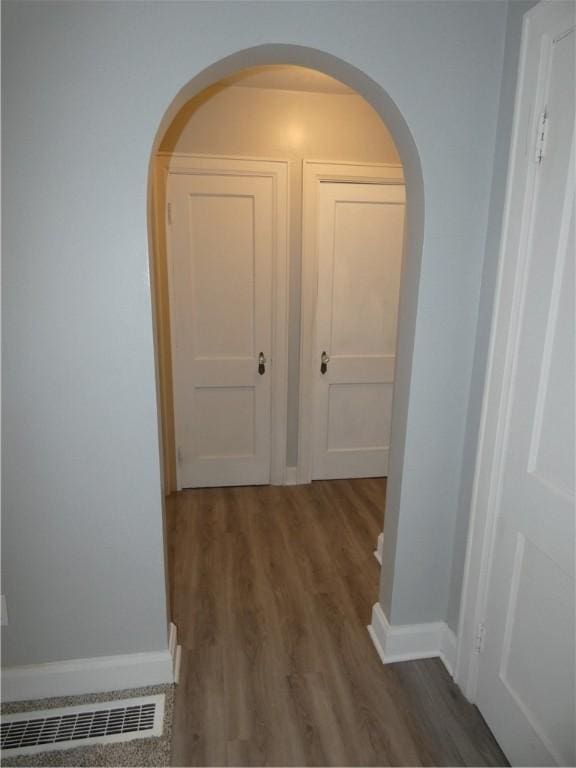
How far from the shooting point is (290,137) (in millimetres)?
2863

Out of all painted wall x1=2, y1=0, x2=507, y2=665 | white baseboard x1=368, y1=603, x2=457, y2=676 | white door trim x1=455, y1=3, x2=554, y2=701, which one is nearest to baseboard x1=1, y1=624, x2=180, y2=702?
painted wall x1=2, y1=0, x2=507, y2=665

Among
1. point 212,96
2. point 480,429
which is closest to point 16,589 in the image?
point 480,429

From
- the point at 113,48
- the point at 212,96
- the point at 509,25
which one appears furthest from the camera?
the point at 212,96

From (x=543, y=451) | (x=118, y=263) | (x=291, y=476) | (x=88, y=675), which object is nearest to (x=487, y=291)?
(x=543, y=451)

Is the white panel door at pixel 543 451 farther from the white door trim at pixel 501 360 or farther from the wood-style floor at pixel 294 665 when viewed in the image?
the wood-style floor at pixel 294 665

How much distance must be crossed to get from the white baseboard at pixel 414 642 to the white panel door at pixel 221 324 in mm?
1624

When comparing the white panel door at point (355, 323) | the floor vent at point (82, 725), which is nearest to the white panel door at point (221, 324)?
the white panel door at point (355, 323)

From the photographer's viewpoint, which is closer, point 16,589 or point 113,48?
point 113,48

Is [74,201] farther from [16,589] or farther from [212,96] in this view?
[212,96]

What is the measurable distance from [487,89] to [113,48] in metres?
1.14

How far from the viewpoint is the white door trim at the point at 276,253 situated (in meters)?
2.79

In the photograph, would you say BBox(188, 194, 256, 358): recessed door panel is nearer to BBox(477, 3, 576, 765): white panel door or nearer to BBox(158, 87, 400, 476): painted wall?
BBox(158, 87, 400, 476): painted wall

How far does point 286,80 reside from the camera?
104 inches

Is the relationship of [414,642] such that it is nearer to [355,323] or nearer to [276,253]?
[355,323]
